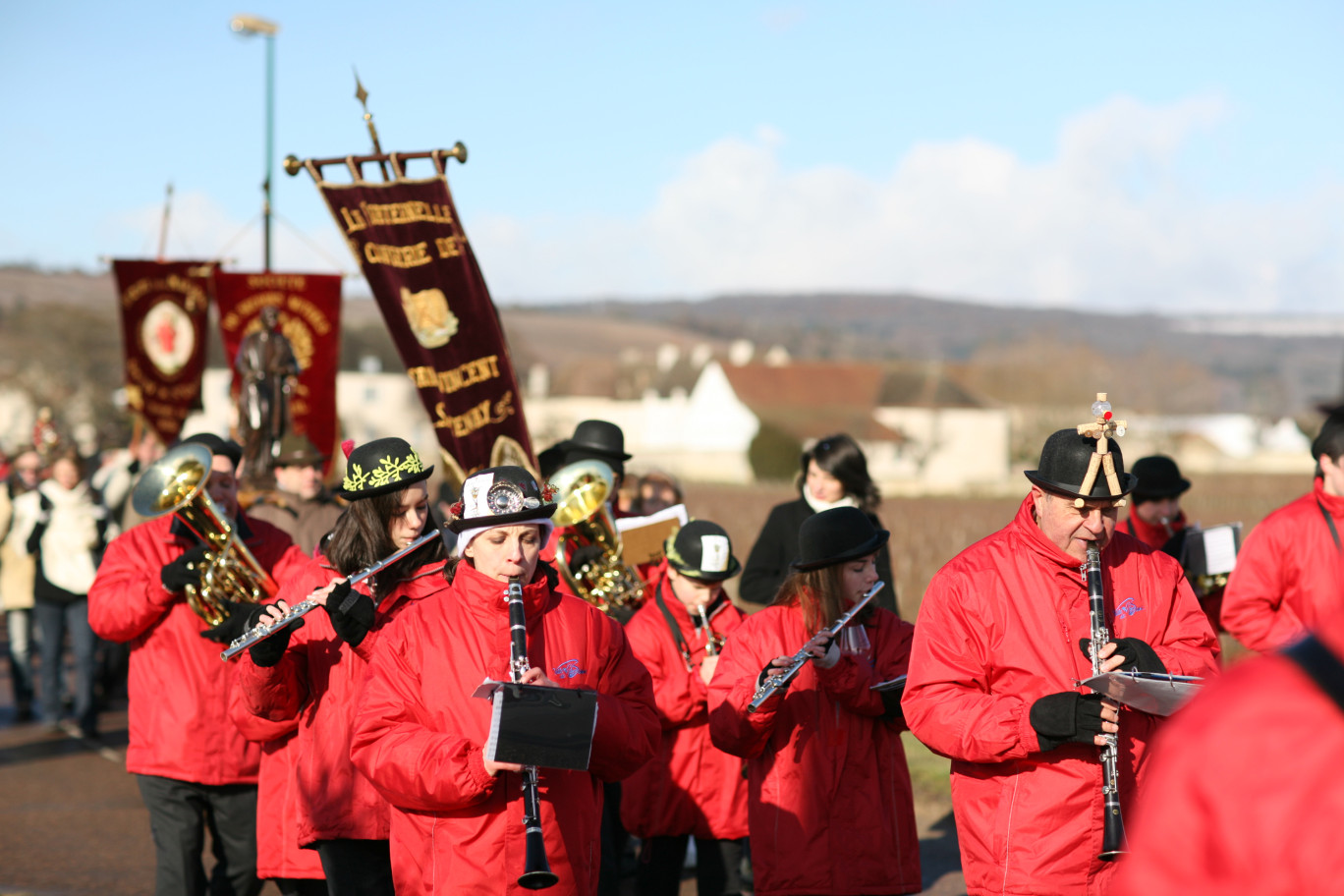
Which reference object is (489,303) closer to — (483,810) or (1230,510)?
(483,810)

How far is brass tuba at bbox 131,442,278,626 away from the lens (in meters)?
5.46

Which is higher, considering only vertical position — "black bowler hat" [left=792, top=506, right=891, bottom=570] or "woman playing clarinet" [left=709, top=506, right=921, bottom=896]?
"black bowler hat" [left=792, top=506, right=891, bottom=570]

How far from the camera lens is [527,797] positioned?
356cm

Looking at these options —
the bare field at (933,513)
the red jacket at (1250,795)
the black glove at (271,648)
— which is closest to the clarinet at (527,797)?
the black glove at (271,648)

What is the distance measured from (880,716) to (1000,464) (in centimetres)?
9328

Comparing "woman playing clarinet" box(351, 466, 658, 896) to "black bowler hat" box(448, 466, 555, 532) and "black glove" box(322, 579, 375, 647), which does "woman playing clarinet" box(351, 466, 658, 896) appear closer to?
"black bowler hat" box(448, 466, 555, 532)

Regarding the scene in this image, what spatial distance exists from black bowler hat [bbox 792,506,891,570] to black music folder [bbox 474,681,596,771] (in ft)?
5.02

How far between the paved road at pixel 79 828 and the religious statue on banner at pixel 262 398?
7.67 feet

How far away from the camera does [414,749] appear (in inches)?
141

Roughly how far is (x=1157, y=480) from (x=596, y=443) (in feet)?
9.81

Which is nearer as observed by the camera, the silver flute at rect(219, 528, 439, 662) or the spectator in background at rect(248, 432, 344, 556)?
the silver flute at rect(219, 528, 439, 662)

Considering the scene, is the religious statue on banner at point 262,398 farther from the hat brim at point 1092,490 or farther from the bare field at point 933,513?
the bare field at point 933,513

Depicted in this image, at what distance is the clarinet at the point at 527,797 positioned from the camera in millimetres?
3467

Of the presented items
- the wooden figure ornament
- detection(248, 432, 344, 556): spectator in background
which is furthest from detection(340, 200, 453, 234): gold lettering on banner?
the wooden figure ornament
